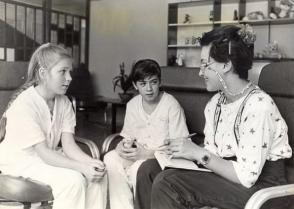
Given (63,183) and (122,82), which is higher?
(122,82)

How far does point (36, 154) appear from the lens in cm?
134

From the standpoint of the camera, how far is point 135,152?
1.54 m

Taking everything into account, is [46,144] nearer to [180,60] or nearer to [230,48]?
[230,48]

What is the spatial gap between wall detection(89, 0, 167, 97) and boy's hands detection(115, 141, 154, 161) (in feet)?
5.64

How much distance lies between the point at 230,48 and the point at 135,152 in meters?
0.57

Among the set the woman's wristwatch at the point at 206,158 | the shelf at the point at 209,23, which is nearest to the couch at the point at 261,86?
the woman's wristwatch at the point at 206,158

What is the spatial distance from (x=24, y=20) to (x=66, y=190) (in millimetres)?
622

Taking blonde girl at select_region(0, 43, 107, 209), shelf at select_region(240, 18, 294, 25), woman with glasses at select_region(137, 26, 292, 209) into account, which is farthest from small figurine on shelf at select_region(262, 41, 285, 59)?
blonde girl at select_region(0, 43, 107, 209)

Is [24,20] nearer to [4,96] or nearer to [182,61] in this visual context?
[4,96]

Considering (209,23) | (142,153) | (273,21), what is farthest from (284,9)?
(142,153)

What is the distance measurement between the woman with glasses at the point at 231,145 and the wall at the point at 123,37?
201cm

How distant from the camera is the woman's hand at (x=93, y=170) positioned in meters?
1.26

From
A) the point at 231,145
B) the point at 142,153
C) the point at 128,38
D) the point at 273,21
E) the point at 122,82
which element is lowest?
the point at 142,153

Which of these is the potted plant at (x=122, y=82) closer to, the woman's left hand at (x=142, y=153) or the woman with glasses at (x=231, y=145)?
the woman's left hand at (x=142, y=153)
